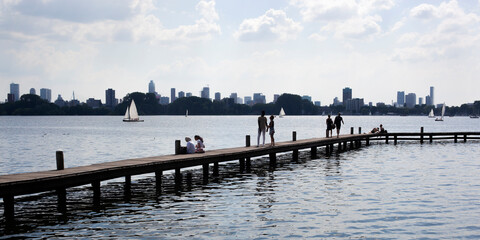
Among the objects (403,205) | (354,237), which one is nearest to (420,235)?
(354,237)

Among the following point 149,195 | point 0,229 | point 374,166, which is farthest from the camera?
point 374,166

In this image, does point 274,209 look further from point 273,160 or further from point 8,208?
point 273,160

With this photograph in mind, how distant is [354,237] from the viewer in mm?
15445

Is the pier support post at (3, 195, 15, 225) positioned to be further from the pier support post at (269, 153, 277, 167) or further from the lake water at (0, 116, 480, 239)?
the pier support post at (269, 153, 277, 167)

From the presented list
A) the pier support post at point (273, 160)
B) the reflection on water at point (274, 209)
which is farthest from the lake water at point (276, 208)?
the pier support post at point (273, 160)

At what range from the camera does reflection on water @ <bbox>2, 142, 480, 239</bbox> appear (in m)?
16.2

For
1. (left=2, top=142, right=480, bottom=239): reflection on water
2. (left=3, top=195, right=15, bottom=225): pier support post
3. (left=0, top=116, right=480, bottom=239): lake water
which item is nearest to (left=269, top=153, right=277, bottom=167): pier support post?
(left=0, top=116, right=480, bottom=239): lake water

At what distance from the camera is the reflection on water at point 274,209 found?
1620cm

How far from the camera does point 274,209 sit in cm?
1978

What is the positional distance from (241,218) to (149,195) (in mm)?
6952

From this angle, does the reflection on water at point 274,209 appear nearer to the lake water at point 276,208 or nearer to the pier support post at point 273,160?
the lake water at point 276,208

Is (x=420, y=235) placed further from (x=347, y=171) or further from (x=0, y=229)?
(x=347, y=171)

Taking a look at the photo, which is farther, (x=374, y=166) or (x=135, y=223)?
(x=374, y=166)

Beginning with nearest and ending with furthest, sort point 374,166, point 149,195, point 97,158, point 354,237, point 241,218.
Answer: point 354,237 → point 241,218 → point 149,195 → point 374,166 → point 97,158
